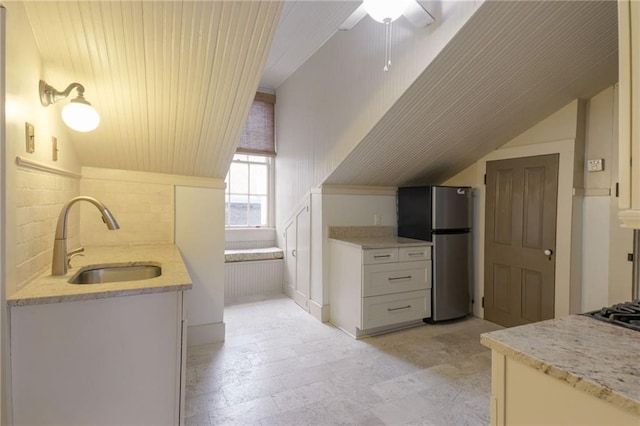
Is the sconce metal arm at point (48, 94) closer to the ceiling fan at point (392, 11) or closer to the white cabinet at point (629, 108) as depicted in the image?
the ceiling fan at point (392, 11)

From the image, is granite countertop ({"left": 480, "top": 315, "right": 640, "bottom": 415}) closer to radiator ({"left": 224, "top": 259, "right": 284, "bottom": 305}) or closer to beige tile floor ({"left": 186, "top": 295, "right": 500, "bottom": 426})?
beige tile floor ({"left": 186, "top": 295, "right": 500, "bottom": 426})

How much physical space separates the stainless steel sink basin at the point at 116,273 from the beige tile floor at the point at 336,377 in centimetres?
85

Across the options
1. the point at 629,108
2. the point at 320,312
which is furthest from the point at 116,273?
the point at 629,108

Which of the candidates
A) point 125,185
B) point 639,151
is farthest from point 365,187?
point 639,151

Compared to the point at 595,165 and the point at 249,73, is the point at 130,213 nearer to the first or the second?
the point at 249,73

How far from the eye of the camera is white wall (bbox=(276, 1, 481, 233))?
229cm

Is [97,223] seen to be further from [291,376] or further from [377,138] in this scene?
[377,138]

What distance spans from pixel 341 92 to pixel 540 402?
295 centimetres

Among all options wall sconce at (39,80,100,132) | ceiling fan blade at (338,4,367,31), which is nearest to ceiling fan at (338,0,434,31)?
ceiling fan blade at (338,4,367,31)

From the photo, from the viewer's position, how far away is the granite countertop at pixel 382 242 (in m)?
3.21

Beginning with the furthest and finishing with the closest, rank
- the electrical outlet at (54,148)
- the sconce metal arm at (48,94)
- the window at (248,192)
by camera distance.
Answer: the window at (248,192) < the electrical outlet at (54,148) < the sconce metal arm at (48,94)

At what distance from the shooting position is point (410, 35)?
7.79ft

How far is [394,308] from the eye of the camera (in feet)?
10.9

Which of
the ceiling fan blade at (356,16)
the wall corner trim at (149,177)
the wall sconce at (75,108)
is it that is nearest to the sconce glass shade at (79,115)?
the wall sconce at (75,108)
